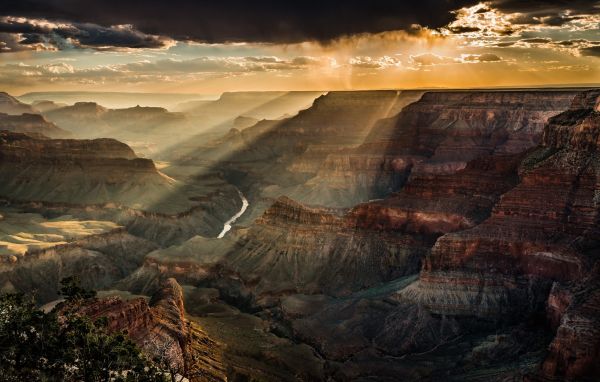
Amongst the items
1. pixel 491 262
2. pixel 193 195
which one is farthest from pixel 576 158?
pixel 193 195

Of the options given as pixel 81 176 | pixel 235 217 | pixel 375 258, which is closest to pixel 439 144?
pixel 235 217

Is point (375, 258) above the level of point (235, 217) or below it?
above

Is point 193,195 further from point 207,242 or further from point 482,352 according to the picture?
point 482,352

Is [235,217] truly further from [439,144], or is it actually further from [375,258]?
[375,258]

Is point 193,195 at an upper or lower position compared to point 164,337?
lower

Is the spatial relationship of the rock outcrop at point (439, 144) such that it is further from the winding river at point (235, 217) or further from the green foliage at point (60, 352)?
the green foliage at point (60, 352)

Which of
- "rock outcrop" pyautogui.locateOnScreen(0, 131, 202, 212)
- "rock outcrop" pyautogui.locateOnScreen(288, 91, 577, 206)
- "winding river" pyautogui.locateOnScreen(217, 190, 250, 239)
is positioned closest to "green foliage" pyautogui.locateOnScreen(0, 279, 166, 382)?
"winding river" pyautogui.locateOnScreen(217, 190, 250, 239)

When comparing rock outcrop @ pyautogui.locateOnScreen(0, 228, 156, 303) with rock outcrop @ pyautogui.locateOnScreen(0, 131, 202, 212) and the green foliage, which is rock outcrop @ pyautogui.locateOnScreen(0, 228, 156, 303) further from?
the green foliage
